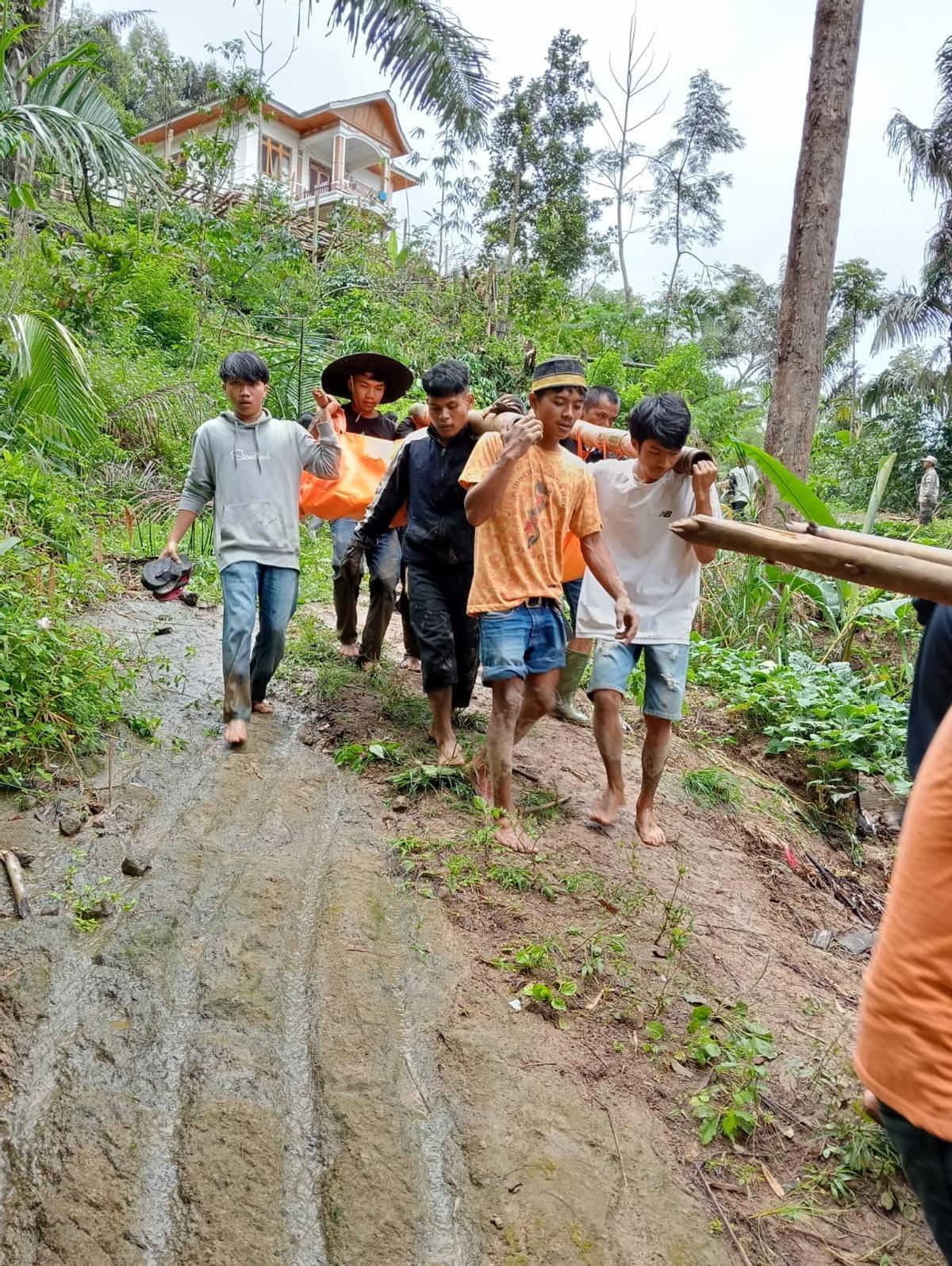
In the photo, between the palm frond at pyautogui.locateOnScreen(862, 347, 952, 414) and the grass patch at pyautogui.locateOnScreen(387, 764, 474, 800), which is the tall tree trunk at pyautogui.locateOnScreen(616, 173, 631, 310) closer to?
the palm frond at pyautogui.locateOnScreen(862, 347, 952, 414)

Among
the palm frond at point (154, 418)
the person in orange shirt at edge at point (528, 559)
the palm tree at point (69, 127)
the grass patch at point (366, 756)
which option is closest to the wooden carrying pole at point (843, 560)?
the person in orange shirt at edge at point (528, 559)

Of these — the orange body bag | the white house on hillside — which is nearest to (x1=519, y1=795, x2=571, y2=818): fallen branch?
the orange body bag

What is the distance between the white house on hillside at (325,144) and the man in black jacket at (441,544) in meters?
20.9

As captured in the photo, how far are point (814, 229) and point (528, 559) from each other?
5.65m

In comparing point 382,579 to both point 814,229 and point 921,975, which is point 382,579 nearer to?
point 921,975

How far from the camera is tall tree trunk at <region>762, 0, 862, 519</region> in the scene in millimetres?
7770

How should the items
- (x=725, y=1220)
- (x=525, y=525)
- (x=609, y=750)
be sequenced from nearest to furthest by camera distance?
1. (x=725, y=1220)
2. (x=525, y=525)
3. (x=609, y=750)

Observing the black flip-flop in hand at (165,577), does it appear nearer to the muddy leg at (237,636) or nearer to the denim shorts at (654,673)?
the muddy leg at (237,636)

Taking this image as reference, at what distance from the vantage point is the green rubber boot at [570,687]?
582cm

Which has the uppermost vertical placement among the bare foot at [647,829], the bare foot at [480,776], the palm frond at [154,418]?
the palm frond at [154,418]

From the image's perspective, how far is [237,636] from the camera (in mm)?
4863

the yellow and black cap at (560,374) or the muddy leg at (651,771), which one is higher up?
the yellow and black cap at (560,374)

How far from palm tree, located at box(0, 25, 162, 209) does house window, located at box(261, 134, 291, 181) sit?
20199 millimetres

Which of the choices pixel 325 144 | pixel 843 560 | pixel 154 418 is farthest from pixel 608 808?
pixel 325 144
